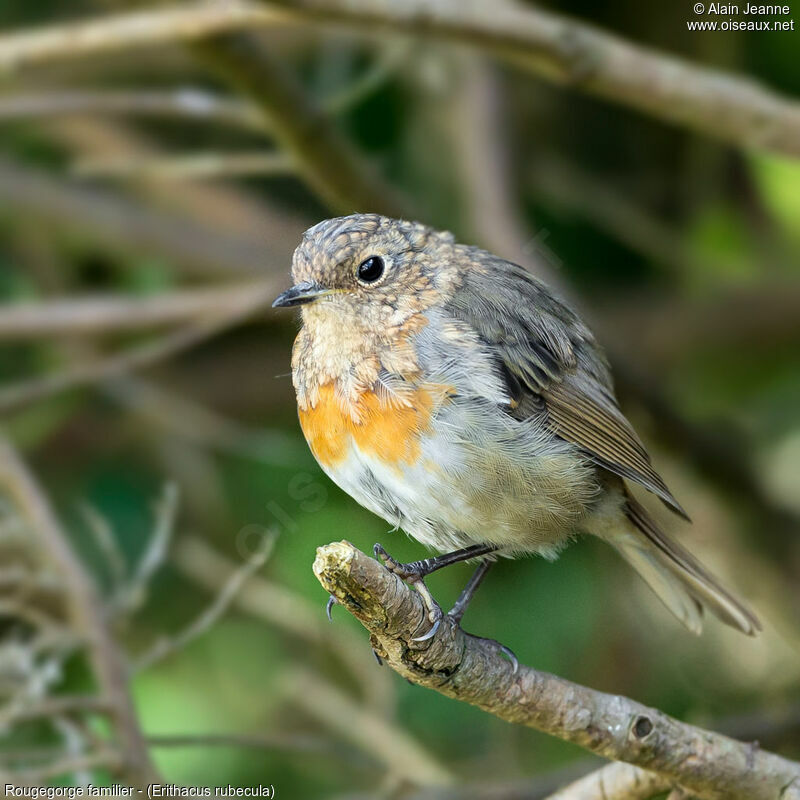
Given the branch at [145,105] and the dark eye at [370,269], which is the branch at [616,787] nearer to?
the dark eye at [370,269]

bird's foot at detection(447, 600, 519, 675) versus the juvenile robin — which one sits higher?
the juvenile robin

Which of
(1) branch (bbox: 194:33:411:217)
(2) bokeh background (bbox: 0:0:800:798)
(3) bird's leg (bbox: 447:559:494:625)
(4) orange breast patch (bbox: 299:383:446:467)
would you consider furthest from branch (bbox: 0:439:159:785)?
(1) branch (bbox: 194:33:411:217)

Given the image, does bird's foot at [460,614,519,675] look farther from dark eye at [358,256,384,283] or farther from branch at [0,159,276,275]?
branch at [0,159,276,275]

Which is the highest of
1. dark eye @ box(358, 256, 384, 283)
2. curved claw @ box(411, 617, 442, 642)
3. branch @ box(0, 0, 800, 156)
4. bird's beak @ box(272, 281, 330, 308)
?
branch @ box(0, 0, 800, 156)

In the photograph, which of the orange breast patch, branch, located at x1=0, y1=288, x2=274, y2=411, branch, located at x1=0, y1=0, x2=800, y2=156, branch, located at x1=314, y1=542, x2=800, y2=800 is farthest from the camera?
branch, located at x1=0, y1=288, x2=274, y2=411

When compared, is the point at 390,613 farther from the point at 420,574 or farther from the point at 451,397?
the point at 451,397

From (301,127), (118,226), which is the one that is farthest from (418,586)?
(118,226)
